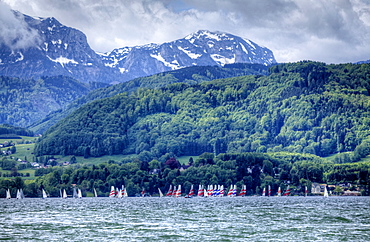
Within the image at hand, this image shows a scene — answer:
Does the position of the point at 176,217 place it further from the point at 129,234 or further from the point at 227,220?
the point at 129,234

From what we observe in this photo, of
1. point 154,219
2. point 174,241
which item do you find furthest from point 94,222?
point 174,241

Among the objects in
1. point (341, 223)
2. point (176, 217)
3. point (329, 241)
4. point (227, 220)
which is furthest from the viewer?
point (176, 217)

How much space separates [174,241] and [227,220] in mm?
38903

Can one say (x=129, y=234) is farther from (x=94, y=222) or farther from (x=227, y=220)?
(x=227, y=220)

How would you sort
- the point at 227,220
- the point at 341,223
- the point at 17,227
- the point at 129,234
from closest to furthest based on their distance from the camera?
the point at 129,234 → the point at 17,227 → the point at 341,223 → the point at 227,220

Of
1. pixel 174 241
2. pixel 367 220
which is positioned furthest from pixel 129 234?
pixel 367 220

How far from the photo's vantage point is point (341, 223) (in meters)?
124

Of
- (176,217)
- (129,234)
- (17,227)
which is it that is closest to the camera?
(129,234)

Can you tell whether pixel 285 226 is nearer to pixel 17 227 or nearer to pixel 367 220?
pixel 367 220

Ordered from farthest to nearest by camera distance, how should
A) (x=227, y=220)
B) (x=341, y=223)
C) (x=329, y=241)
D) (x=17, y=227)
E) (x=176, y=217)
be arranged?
(x=176, y=217), (x=227, y=220), (x=341, y=223), (x=17, y=227), (x=329, y=241)

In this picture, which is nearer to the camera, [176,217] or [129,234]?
[129,234]

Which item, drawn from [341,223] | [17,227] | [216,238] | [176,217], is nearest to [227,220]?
[176,217]

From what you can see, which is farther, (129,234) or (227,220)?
(227,220)

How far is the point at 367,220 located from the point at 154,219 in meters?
46.0
